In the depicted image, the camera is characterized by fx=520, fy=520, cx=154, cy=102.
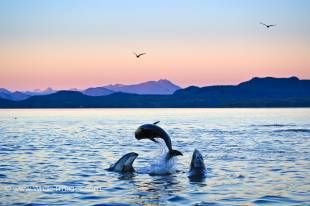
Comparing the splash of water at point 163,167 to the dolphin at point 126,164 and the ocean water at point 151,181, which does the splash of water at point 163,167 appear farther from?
the dolphin at point 126,164

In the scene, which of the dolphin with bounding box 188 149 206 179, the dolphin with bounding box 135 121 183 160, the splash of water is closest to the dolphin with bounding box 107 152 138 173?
the splash of water

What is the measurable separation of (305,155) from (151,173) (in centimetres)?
1433

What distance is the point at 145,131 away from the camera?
85.8ft

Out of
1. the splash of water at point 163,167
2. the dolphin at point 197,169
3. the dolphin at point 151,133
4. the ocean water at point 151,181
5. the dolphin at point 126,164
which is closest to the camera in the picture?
the ocean water at point 151,181

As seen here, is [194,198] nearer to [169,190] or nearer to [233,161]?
[169,190]

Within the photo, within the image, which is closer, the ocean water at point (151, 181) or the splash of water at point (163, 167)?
the ocean water at point (151, 181)

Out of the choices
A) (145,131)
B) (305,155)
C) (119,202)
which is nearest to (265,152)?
(305,155)

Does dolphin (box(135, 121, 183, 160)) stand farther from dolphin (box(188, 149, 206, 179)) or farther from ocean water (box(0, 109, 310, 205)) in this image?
dolphin (box(188, 149, 206, 179))

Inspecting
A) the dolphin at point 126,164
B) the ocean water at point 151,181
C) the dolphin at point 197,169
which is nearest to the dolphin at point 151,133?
the ocean water at point 151,181

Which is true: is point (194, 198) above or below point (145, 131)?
below

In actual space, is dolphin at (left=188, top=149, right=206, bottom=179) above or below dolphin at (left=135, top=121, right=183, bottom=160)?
below

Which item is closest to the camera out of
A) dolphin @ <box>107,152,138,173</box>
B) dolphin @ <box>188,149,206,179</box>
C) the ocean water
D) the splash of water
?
the ocean water

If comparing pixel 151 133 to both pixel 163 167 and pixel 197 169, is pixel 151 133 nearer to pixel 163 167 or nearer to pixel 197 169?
pixel 163 167

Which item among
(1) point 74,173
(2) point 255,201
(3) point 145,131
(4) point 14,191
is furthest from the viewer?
(1) point 74,173
